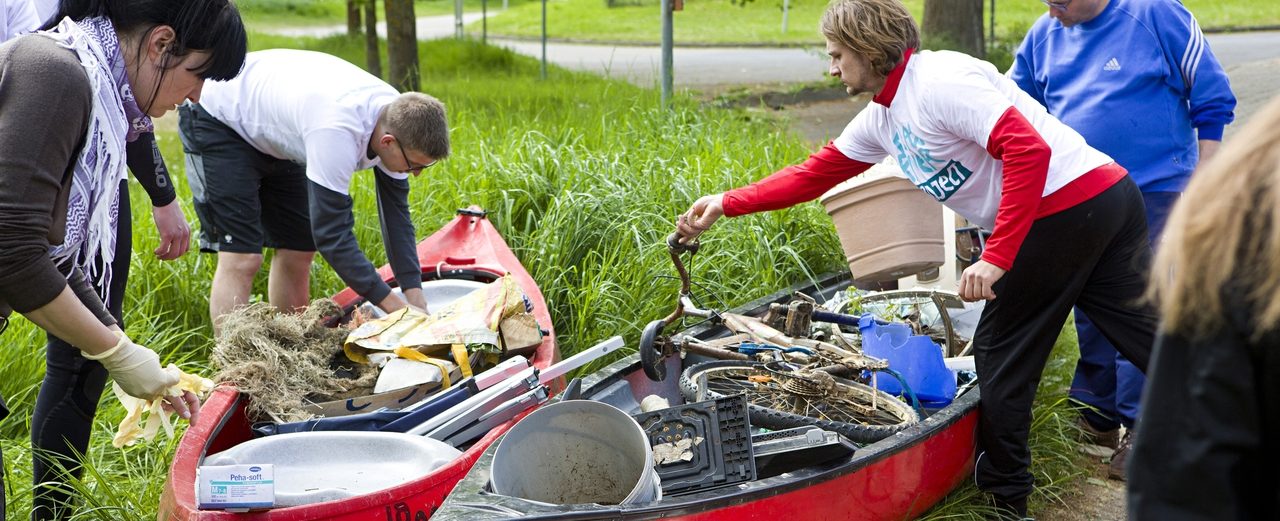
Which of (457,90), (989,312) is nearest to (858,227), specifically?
(989,312)

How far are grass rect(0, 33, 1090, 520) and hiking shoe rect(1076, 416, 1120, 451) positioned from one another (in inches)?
5.5

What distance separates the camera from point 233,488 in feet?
9.73

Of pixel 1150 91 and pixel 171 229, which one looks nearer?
pixel 171 229

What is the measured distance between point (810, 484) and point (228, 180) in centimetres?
287

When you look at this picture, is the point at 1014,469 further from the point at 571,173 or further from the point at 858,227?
the point at 571,173

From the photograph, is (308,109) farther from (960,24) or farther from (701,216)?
(960,24)

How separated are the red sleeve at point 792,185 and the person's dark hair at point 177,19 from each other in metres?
2.02

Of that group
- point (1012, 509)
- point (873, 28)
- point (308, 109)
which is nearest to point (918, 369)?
point (1012, 509)

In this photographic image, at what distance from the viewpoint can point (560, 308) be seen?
5918mm

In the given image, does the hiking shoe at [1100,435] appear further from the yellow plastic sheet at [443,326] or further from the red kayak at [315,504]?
the yellow plastic sheet at [443,326]

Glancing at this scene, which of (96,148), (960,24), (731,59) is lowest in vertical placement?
(731,59)

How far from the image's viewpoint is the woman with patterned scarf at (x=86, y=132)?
2295 millimetres

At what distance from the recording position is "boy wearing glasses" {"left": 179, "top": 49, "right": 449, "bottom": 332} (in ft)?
14.3

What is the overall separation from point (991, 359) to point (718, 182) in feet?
10.4
